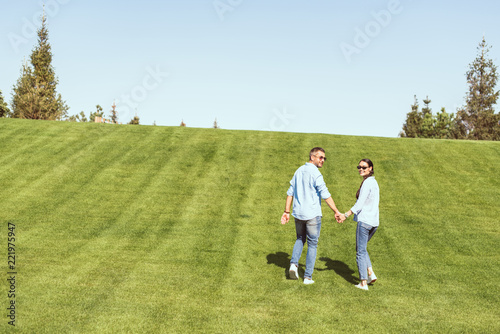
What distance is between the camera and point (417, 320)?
20.8 ft

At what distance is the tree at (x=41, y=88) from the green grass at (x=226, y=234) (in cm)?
2016

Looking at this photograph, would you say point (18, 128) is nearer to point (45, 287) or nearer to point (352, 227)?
point (45, 287)

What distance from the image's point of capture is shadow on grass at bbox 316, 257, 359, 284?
27.4ft

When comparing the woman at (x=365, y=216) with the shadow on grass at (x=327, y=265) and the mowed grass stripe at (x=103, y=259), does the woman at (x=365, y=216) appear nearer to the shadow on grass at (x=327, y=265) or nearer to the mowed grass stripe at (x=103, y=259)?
the shadow on grass at (x=327, y=265)

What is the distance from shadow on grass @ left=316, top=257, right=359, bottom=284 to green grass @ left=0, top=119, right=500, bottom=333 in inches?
1.9

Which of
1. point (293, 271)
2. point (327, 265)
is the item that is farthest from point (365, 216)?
point (327, 265)

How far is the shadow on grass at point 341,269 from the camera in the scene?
27.4 ft

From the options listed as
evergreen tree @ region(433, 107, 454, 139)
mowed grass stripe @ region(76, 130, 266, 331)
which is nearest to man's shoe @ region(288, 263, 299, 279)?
mowed grass stripe @ region(76, 130, 266, 331)

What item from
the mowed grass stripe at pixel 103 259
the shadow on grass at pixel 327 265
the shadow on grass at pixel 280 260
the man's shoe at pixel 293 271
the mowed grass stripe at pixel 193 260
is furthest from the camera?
the shadow on grass at pixel 280 260

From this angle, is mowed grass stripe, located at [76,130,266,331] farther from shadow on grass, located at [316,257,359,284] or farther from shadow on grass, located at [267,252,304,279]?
shadow on grass, located at [316,257,359,284]

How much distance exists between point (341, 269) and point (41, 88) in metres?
37.9

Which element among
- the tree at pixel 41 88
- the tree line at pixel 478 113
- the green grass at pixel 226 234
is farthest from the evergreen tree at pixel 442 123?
the tree at pixel 41 88

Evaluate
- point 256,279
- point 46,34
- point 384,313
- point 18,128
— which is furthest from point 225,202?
point 46,34

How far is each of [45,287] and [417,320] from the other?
20.1 ft
